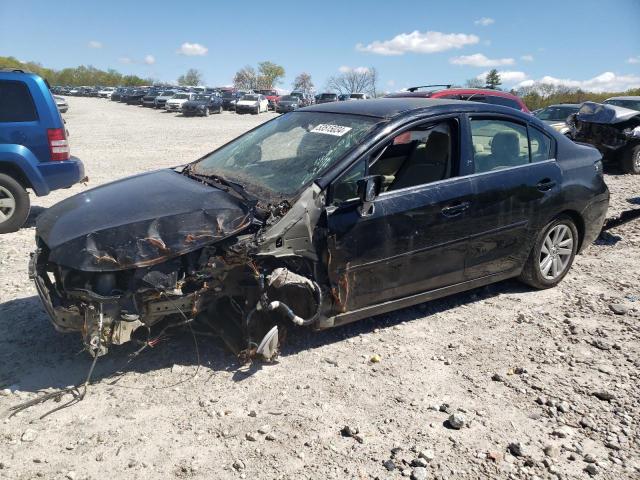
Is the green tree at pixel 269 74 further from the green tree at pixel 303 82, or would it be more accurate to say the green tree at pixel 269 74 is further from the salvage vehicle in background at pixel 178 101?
the salvage vehicle in background at pixel 178 101

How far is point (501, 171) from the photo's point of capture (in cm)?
423

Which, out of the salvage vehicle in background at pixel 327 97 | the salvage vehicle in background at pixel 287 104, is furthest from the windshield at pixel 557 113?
the salvage vehicle in background at pixel 287 104

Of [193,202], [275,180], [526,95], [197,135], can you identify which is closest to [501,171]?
[275,180]

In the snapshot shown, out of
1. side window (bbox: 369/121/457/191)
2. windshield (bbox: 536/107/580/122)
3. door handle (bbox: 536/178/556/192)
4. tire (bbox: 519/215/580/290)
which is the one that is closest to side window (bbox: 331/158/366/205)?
side window (bbox: 369/121/457/191)

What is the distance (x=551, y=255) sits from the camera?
4809 mm

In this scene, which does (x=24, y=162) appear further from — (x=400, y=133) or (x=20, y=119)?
(x=400, y=133)

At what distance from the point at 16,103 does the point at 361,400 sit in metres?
6.14

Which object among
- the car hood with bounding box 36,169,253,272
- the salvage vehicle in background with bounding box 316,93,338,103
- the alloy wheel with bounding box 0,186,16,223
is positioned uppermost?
the salvage vehicle in background with bounding box 316,93,338,103

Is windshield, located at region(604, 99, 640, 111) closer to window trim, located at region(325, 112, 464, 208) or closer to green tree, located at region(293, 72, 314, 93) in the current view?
window trim, located at region(325, 112, 464, 208)

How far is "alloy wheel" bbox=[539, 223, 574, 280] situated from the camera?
4742 mm

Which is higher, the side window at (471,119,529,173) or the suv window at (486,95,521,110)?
the suv window at (486,95,521,110)

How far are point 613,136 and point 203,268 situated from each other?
36.7ft

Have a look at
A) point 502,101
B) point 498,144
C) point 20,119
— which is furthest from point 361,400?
point 502,101

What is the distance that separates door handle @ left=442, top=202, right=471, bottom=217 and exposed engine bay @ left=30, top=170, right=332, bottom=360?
1.05m
